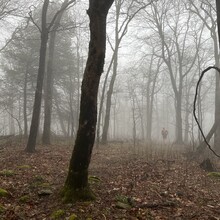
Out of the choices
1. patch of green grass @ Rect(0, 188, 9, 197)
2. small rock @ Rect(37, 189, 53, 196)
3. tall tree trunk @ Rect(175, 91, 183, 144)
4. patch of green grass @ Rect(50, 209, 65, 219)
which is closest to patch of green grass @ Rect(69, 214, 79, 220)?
patch of green grass @ Rect(50, 209, 65, 219)

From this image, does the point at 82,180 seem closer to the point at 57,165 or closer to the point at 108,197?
the point at 108,197

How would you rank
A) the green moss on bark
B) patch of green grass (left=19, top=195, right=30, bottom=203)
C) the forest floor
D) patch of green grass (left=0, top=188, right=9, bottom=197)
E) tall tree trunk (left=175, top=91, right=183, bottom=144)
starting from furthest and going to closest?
tall tree trunk (left=175, top=91, right=183, bottom=144) → patch of green grass (left=0, top=188, right=9, bottom=197) → patch of green grass (left=19, top=195, right=30, bottom=203) → the green moss on bark → the forest floor

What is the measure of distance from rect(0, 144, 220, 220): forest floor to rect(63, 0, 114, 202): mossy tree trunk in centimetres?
43

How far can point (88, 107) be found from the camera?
20.3 ft

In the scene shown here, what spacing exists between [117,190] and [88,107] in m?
2.57

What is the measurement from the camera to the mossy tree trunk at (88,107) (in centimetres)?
619

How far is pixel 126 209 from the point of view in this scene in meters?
6.12

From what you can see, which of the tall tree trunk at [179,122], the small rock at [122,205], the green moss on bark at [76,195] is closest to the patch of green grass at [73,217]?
Result: the green moss on bark at [76,195]

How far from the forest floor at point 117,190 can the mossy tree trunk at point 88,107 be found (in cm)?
43

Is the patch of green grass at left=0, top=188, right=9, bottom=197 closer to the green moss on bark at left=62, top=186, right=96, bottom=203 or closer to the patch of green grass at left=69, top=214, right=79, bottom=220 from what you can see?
the green moss on bark at left=62, top=186, right=96, bottom=203

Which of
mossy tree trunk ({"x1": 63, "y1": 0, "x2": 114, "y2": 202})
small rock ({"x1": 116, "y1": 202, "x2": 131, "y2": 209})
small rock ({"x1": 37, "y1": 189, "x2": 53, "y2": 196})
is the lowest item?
small rock ({"x1": 116, "y1": 202, "x2": 131, "y2": 209})

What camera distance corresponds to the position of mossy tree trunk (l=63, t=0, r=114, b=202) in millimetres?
6188

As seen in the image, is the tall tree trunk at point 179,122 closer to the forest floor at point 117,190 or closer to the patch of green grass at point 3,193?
the forest floor at point 117,190

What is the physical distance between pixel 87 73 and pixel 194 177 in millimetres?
5575
